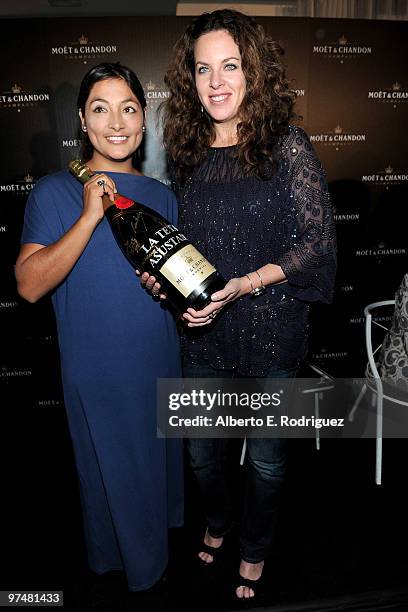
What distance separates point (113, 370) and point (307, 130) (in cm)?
222

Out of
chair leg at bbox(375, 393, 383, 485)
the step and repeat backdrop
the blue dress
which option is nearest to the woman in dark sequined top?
the blue dress

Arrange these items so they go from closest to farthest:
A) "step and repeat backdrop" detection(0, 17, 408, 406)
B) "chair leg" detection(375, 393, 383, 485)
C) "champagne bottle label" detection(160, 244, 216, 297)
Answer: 1. "champagne bottle label" detection(160, 244, 216, 297)
2. "chair leg" detection(375, 393, 383, 485)
3. "step and repeat backdrop" detection(0, 17, 408, 406)

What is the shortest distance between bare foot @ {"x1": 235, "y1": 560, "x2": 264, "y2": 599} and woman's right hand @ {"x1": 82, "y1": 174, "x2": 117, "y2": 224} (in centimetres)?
114

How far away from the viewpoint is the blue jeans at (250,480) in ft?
4.18

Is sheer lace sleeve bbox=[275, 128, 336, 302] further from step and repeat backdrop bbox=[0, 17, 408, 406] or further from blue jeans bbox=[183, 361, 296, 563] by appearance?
step and repeat backdrop bbox=[0, 17, 408, 406]

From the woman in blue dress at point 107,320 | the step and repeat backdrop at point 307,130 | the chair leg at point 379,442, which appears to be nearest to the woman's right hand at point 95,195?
the woman in blue dress at point 107,320

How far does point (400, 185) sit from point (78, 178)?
246 cm

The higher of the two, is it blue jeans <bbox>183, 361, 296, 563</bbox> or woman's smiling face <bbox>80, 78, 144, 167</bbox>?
woman's smiling face <bbox>80, 78, 144, 167</bbox>

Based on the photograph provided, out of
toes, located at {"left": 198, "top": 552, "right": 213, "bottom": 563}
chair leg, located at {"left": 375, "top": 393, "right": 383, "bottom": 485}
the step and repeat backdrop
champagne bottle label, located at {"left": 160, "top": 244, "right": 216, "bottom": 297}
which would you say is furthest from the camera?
the step and repeat backdrop

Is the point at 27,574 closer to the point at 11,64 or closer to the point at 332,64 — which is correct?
the point at 11,64

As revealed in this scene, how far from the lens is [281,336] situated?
1.20 meters

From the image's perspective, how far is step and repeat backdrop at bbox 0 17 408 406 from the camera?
8.05ft

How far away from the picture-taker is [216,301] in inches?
41.5

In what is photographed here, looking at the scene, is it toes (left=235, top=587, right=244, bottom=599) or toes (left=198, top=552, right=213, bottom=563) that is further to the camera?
toes (left=198, top=552, right=213, bottom=563)
